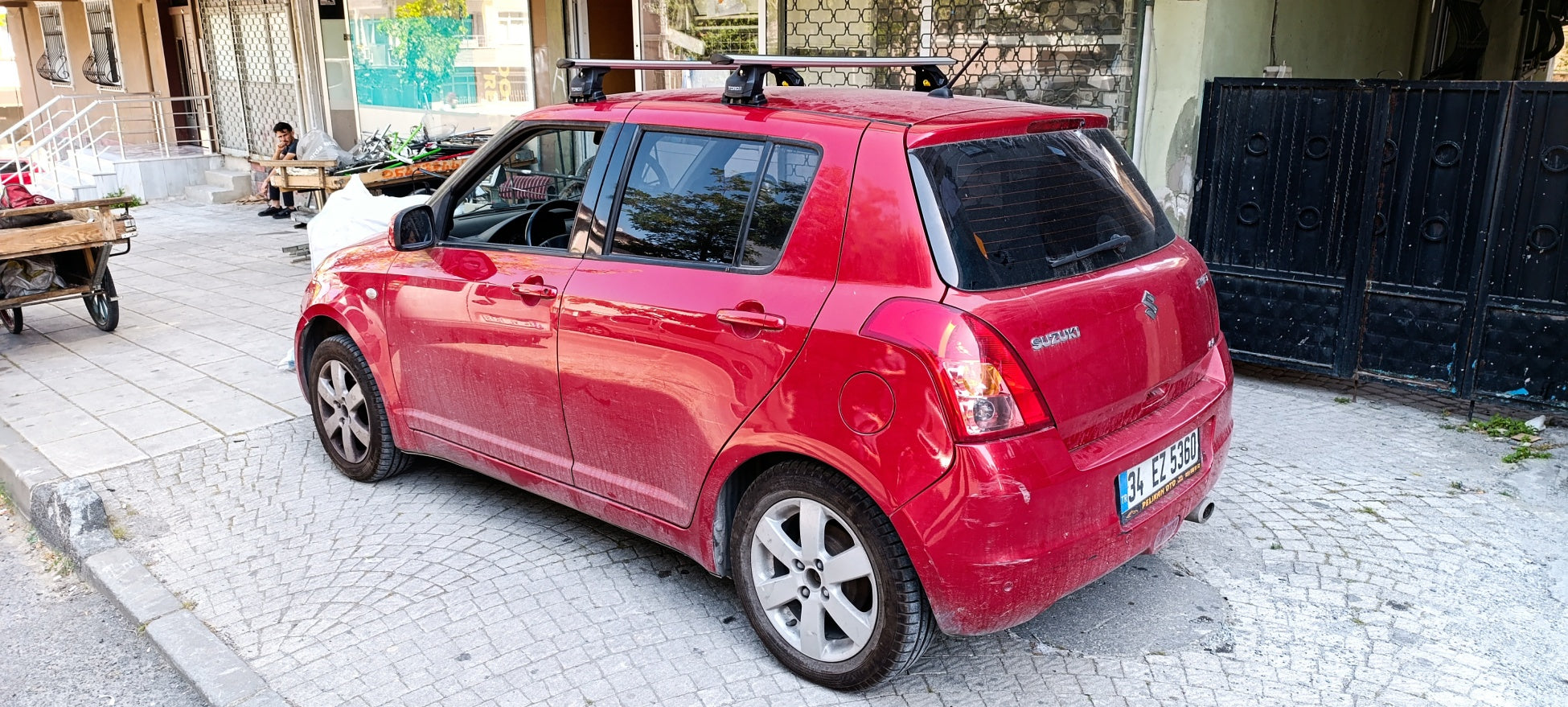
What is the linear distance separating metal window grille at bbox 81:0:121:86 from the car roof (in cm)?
1947

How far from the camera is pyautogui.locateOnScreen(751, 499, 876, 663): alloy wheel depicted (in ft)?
10.3

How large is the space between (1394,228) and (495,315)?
4718mm

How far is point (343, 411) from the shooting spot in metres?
4.99

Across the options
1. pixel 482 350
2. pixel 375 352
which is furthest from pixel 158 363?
pixel 482 350

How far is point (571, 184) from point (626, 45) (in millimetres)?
8054

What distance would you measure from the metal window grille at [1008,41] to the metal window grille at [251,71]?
1020 centimetres

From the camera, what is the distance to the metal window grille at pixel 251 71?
15.8 metres

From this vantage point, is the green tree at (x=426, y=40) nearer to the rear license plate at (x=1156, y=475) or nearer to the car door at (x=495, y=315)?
the car door at (x=495, y=315)

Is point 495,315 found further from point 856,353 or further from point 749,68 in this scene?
point 856,353

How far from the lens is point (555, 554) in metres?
4.21

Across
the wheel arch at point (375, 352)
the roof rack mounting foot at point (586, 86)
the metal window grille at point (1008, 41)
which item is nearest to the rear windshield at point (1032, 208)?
the roof rack mounting foot at point (586, 86)

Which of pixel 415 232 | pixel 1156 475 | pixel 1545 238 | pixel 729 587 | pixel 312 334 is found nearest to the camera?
pixel 1156 475

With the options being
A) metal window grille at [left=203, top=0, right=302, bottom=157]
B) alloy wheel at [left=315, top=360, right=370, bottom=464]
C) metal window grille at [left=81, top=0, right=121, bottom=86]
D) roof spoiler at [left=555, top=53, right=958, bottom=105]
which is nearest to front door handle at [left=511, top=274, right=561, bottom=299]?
roof spoiler at [left=555, top=53, right=958, bottom=105]

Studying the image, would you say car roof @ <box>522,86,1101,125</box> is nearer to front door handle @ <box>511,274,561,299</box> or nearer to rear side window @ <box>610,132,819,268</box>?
rear side window @ <box>610,132,819,268</box>
